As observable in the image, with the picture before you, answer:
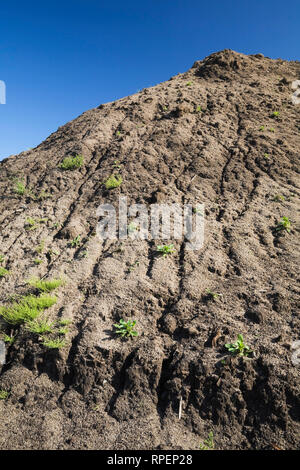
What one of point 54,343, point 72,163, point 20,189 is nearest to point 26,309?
point 54,343

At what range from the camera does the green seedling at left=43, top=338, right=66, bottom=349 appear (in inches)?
138

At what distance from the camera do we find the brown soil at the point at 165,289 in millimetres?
2918

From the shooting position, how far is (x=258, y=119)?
26.3ft

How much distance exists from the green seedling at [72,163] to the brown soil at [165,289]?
0.83 ft

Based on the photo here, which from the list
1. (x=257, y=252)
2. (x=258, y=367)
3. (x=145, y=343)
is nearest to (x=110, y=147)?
(x=257, y=252)

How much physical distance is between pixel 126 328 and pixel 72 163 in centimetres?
552

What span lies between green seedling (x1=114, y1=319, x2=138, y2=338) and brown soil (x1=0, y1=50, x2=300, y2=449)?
0.11 metres

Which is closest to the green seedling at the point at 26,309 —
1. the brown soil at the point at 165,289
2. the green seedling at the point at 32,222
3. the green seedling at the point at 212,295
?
the brown soil at the point at 165,289

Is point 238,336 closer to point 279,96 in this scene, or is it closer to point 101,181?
point 101,181

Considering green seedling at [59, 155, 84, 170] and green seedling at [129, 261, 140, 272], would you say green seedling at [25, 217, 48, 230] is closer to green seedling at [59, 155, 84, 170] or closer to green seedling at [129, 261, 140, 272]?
green seedling at [59, 155, 84, 170]

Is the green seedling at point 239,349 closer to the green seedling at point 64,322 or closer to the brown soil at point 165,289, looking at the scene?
the brown soil at point 165,289

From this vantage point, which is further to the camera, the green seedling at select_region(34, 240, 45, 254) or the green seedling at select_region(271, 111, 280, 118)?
the green seedling at select_region(271, 111, 280, 118)

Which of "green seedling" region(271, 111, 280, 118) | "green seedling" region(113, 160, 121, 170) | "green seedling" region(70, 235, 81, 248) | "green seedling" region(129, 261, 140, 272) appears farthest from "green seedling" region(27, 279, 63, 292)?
"green seedling" region(271, 111, 280, 118)

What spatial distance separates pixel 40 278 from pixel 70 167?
3961 millimetres
